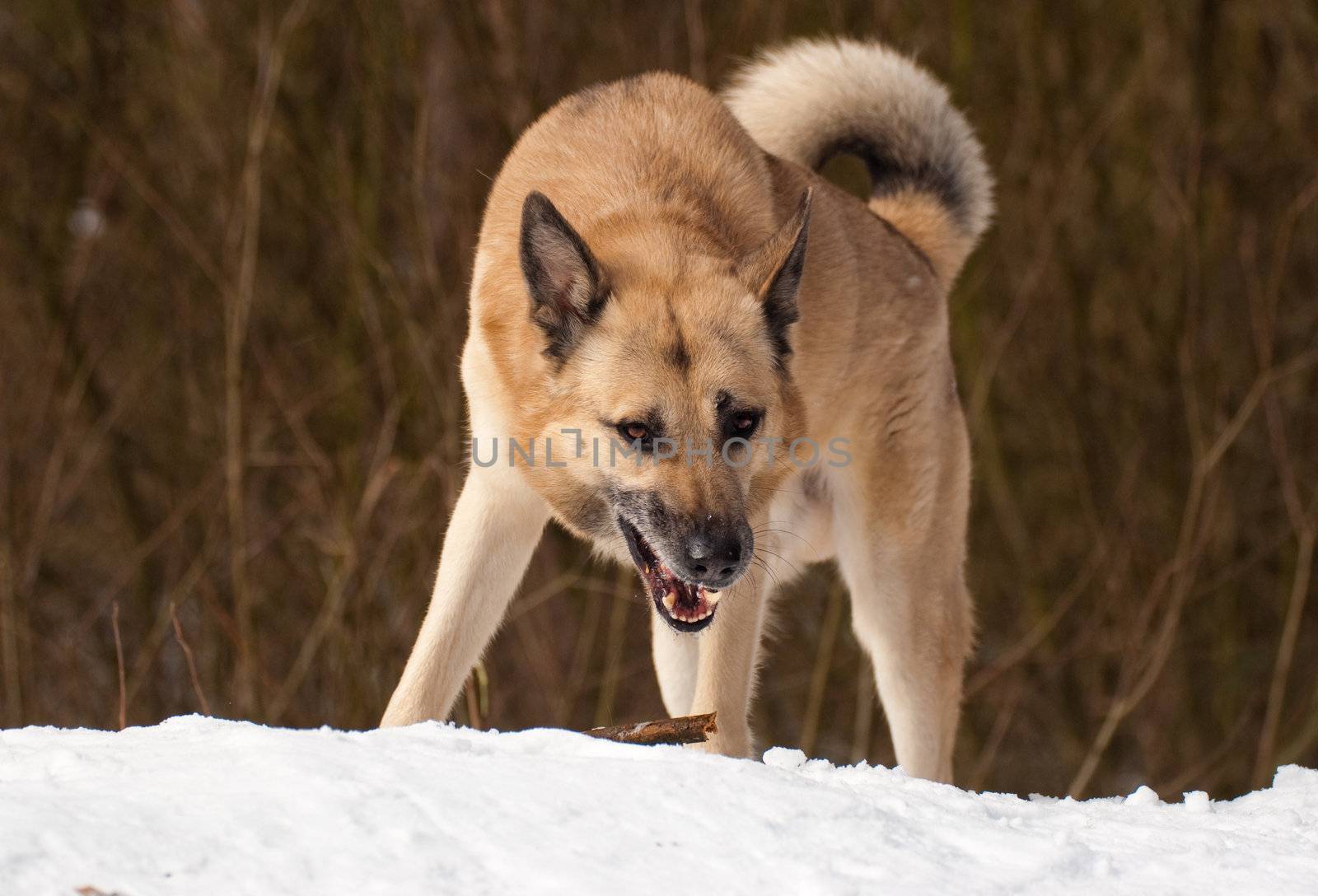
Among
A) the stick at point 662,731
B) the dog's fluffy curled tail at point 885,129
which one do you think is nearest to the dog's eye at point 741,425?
the stick at point 662,731

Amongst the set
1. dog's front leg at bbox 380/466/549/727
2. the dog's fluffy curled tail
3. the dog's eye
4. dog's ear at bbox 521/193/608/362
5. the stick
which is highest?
the dog's fluffy curled tail

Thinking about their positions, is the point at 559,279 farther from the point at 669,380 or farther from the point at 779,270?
the point at 779,270

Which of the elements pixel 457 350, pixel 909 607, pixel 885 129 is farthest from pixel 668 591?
pixel 457 350

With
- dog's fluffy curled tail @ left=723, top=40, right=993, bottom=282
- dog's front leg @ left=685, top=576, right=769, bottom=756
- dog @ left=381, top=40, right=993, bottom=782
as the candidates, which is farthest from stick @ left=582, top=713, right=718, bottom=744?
dog's fluffy curled tail @ left=723, top=40, right=993, bottom=282

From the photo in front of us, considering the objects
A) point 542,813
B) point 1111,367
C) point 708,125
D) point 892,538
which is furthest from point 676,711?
point 1111,367

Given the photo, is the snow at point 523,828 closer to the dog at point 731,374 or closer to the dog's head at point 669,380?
the dog's head at point 669,380

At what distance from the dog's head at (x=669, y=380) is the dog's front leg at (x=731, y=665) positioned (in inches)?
7.8

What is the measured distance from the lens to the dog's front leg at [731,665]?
4.25 m

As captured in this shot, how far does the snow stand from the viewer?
94.0 inches

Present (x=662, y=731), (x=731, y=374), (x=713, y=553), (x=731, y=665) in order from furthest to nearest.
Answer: (x=731, y=665)
(x=731, y=374)
(x=713, y=553)
(x=662, y=731)

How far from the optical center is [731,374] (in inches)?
152

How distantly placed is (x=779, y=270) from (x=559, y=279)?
0.55m

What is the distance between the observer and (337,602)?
6051 mm

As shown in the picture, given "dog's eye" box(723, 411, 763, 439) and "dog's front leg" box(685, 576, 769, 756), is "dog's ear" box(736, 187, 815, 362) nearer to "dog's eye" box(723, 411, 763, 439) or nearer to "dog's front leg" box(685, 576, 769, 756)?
"dog's eye" box(723, 411, 763, 439)
